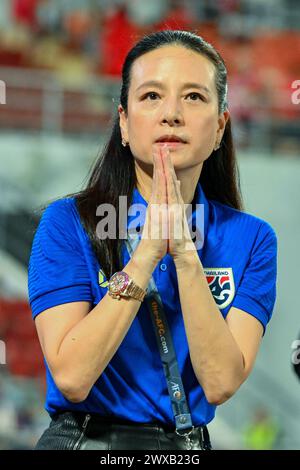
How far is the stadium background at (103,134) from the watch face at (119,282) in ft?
14.8

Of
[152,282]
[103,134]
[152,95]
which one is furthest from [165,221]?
[103,134]

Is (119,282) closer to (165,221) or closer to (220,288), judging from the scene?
(165,221)

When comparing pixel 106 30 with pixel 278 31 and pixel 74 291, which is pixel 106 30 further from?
pixel 74 291

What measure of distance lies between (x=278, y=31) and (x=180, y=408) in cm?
792

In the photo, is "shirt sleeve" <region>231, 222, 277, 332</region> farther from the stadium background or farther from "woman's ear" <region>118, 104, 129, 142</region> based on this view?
the stadium background

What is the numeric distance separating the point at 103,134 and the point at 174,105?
6.00m

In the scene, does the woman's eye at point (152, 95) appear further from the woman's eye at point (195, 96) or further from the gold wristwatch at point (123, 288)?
the gold wristwatch at point (123, 288)

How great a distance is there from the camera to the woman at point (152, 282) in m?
1.89

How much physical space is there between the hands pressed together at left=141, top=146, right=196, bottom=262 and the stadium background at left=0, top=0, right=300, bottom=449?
4.46 metres

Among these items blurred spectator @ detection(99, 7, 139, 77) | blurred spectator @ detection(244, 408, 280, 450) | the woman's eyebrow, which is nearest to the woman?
the woman's eyebrow

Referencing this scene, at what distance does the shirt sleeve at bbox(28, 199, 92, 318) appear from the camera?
76.8 inches

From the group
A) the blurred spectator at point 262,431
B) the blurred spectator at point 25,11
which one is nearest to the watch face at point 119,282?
the blurred spectator at point 262,431

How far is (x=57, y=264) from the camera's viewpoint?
1981 millimetres

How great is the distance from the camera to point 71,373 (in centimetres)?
185
